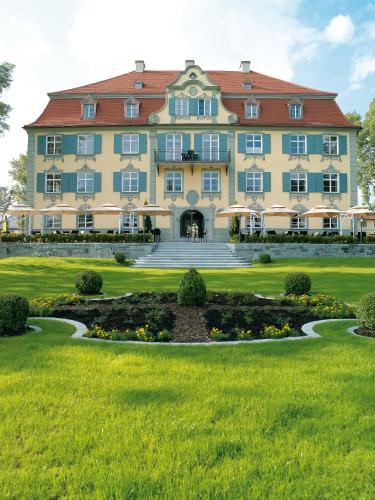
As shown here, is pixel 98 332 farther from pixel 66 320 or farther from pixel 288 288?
pixel 288 288

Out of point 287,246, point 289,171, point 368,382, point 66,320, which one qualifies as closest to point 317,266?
point 287,246

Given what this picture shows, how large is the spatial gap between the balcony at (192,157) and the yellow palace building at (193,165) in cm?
8

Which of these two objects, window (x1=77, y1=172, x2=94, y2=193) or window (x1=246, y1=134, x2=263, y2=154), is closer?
window (x1=246, y1=134, x2=263, y2=154)

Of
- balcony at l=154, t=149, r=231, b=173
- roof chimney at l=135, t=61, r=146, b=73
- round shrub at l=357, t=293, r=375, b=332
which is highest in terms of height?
roof chimney at l=135, t=61, r=146, b=73

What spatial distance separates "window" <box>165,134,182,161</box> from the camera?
32469mm

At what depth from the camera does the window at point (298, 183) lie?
32875 millimetres

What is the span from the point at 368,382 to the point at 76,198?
30974 millimetres

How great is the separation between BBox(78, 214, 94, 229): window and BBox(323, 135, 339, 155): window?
1979 cm

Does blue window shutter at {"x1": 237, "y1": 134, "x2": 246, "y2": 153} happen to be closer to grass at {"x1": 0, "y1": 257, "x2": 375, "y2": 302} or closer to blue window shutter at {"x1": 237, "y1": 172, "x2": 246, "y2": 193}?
blue window shutter at {"x1": 237, "y1": 172, "x2": 246, "y2": 193}

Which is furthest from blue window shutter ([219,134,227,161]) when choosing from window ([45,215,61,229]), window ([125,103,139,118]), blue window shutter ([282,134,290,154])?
window ([45,215,61,229])

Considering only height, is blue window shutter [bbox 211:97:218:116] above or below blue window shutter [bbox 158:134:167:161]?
above

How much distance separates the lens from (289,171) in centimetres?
3278

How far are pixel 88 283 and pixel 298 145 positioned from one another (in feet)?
84.8

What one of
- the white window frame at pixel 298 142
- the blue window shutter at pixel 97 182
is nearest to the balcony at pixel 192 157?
the blue window shutter at pixel 97 182
